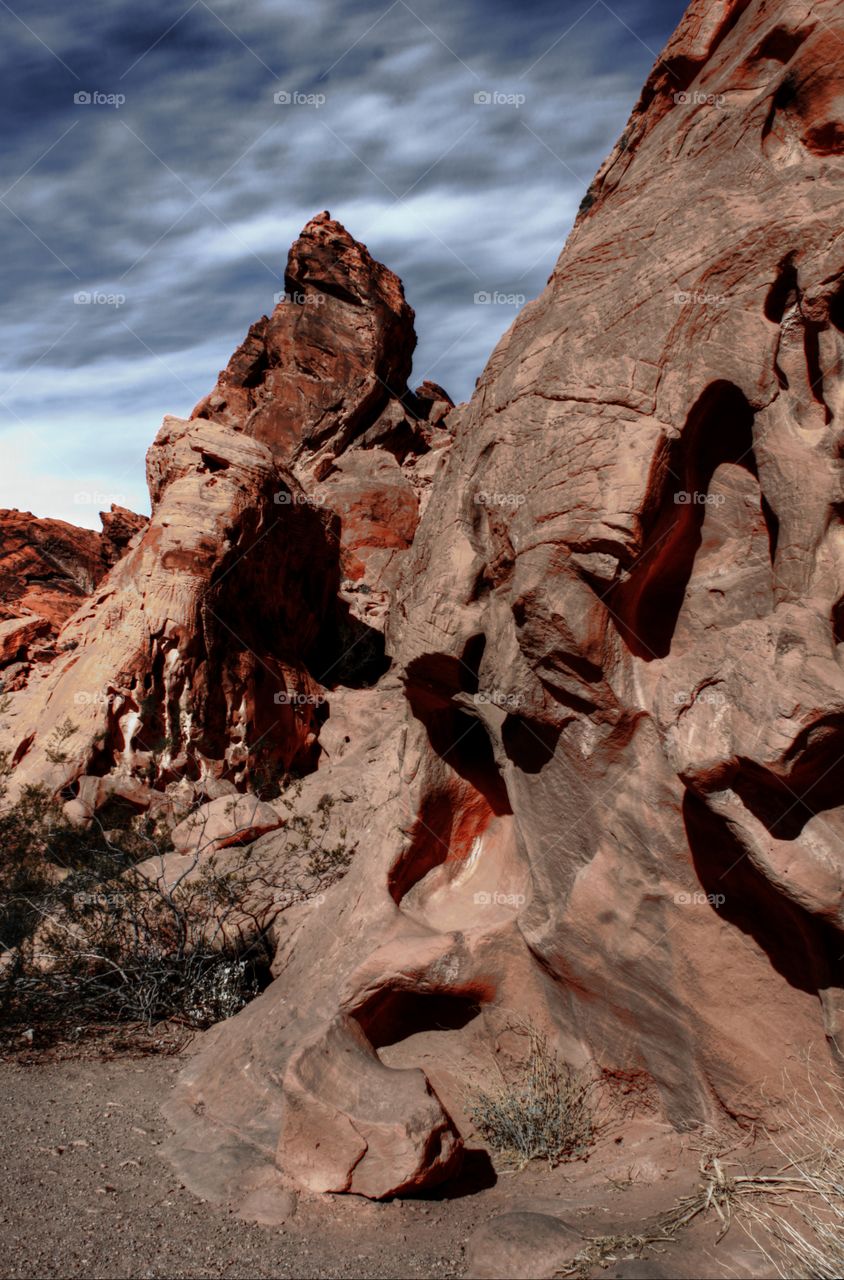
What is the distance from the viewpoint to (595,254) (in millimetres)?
4789

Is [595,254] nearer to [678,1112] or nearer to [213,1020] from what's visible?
[678,1112]

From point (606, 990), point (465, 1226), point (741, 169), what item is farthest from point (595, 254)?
point (465, 1226)
